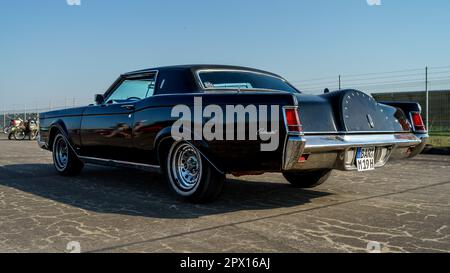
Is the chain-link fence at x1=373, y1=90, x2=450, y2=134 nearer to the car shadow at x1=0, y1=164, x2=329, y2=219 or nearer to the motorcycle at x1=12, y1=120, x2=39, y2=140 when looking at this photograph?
the car shadow at x1=0, y1=164, x2=329, y2=219

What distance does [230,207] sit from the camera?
4250 mm

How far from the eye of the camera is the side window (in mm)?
5062

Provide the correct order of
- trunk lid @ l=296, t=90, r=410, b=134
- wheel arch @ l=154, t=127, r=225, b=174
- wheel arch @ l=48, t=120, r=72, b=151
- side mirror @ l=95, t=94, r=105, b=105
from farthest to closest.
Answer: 1. wheel arch @ l=48, t=120, r=72, b=151
2. side mirror @ l=95, t=94, r=105, b=105
3. wheel arch @ l=154, t=127, r=225, b=174
4. trunk lid @ l=296, t=90, r=410, b=134

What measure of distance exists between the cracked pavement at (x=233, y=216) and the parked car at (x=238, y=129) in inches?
14.5

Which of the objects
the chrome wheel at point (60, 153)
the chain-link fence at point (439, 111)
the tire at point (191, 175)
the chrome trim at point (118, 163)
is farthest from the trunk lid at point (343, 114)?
the chain-link fence at point (439, 111)

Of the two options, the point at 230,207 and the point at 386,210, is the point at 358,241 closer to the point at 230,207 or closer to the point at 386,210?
the point at 386,210

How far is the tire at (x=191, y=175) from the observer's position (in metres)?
4.17

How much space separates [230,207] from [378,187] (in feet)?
7.15

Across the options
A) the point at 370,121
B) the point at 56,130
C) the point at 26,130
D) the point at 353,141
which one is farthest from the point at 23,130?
the point at 353,141

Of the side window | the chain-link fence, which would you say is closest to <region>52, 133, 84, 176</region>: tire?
the side window

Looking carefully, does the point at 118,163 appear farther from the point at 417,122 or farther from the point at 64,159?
the point at 417,122

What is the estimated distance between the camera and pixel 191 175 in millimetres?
4414
